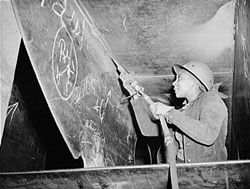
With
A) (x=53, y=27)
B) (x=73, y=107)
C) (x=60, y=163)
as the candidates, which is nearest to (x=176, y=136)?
(x=73, y=107)

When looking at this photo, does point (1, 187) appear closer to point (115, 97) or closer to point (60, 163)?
point (115, 97)

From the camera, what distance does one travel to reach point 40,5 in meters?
2.39

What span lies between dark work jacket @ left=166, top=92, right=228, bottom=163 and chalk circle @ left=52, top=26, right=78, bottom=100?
0.93 meters

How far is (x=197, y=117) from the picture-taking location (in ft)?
10.9

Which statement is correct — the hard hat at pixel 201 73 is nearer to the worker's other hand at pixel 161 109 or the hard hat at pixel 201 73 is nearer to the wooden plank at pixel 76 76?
the worker's other hand at pixel 161 109

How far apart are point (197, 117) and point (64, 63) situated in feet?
4.76

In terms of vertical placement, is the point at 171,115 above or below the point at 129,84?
below

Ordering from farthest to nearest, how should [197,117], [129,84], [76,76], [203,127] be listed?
[129,84]
[197,117]
[76,76]
[203,127]

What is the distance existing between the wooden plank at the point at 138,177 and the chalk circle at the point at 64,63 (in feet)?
2.20

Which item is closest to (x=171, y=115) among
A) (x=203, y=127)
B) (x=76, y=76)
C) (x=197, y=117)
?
(x=203, y=127)

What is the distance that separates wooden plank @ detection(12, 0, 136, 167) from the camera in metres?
2.31

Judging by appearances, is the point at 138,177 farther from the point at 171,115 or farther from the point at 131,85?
the point at 131,85

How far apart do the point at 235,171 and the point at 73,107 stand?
143 cm

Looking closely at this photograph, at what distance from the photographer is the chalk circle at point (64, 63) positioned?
2.58 m
